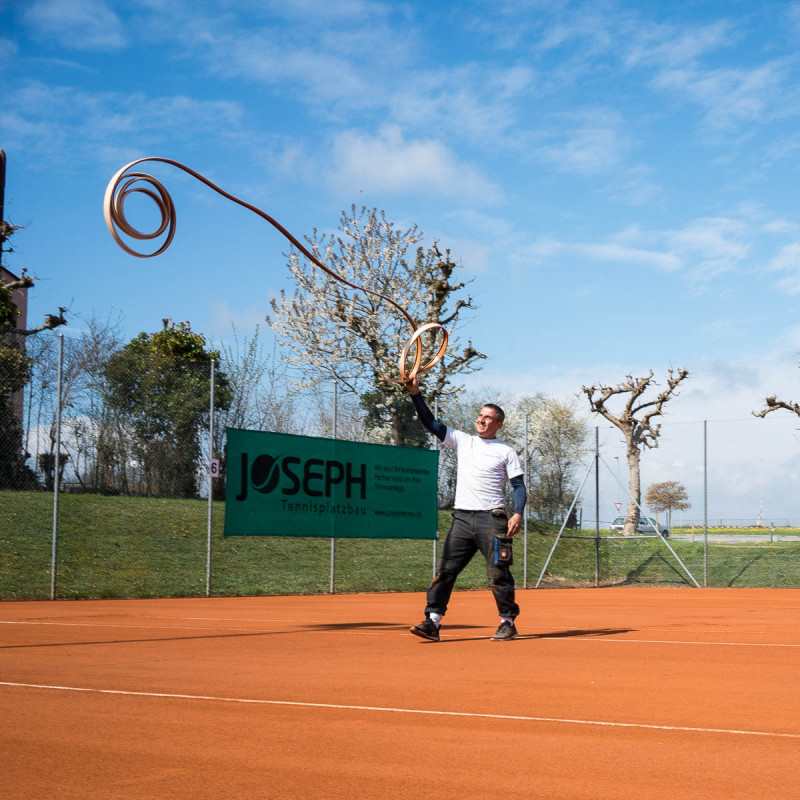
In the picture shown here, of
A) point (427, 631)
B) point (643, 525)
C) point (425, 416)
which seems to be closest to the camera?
point (425, 416)

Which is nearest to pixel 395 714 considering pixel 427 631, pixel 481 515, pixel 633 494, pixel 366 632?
pixel 427 631

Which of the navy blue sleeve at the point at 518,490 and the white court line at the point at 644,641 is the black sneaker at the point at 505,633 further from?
the navy blue sleeve at the point at 518,490

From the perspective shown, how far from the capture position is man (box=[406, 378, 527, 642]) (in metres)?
8.25

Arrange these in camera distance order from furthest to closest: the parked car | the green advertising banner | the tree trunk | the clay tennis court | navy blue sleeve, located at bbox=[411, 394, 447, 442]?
1. the tree trunk
2. the parked car
3. the green advertising banner
4. navy blue sleeve, located at bbox=[411, 394, 447, 442]
5. the clay tennis court

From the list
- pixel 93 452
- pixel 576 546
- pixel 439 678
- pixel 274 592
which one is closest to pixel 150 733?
pixel 439 678

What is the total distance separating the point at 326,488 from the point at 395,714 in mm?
10973

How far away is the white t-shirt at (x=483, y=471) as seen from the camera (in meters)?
8.44

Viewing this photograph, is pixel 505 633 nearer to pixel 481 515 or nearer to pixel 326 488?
pixel 481 515

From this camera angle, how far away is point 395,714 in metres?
4.54

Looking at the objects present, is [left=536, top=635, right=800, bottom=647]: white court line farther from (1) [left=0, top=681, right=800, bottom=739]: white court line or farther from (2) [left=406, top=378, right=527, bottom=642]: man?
(1) [left=0, top=681, right=800, bottom=739]: white court line

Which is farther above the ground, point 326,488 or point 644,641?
point 326,488

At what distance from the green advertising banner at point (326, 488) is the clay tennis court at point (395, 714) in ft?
16.2

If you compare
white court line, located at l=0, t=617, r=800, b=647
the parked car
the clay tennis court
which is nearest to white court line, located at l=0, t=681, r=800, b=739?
the clay tennis court

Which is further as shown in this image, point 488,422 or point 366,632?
point 366,632
